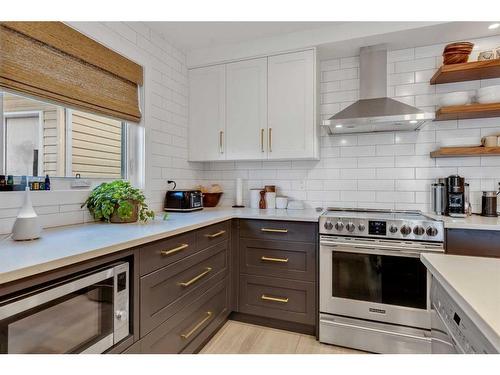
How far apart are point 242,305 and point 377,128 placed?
76.1 inches

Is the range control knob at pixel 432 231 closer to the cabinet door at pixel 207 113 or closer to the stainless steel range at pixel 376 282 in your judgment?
the stainless steel range at pixel 376 282

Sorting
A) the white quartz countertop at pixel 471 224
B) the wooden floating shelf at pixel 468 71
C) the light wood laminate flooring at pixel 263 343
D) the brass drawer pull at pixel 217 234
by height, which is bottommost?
the light wood laminate flooring at pixel 263 343

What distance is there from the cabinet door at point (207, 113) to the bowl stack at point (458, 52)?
194cm

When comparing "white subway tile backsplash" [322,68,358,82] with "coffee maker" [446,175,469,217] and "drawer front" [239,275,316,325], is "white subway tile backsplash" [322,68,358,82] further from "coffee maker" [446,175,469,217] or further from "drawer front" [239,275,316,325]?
"drawer front" [239,275,316,325]

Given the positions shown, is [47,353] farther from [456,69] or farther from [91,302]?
[456,69]

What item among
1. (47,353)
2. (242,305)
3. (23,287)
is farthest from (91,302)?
(242,305)

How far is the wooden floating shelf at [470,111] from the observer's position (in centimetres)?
212

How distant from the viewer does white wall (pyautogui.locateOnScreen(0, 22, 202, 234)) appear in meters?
1.72

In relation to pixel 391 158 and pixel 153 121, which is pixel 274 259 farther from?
pixel 153 121

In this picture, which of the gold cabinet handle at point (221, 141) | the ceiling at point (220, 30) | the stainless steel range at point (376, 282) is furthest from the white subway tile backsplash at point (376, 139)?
the gold cabinet handle at point (221, 141)

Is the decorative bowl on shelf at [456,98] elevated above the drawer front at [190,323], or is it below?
above

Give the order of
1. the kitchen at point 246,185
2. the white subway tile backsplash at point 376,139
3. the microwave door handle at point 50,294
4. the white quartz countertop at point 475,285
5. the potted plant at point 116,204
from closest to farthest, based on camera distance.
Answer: the white quartz countertop at point 475,285, the microwave door handle at point 50,294, the kitchen at point 246,185, the potted plant at point 116,204, the white subway tile backsplash at point 376,139

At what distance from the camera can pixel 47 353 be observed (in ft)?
3.35

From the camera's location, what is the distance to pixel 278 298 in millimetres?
2250
